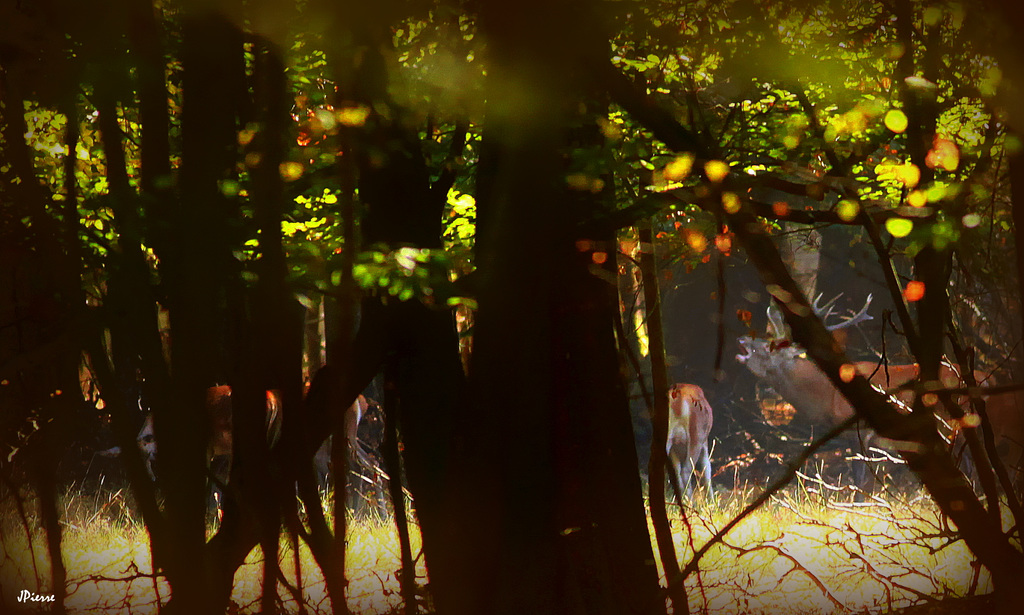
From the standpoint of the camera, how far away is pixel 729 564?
7.50 meters

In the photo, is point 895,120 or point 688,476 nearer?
point 895,120

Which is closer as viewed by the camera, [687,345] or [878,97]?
[878,97]

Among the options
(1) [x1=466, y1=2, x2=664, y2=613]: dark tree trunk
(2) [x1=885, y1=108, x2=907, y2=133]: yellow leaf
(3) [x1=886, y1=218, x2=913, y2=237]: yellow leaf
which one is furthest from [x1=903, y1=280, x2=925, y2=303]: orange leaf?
(1) [x1=466, y1=2, x2=664, y2=613]: dark tree trunk

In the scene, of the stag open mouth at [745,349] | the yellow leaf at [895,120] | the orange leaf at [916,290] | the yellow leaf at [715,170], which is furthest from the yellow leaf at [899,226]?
the stag open mouth at [745,349]

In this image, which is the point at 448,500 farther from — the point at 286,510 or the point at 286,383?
the point at 286,383

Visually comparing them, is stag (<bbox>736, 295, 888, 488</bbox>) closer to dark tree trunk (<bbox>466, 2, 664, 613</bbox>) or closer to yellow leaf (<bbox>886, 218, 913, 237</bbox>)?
dark tree trunk (<bbox>466, 2, 664, 613</bbox>)

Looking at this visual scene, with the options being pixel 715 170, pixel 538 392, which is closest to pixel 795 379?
pixel 715 170

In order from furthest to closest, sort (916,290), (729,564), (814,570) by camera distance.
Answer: (814,570), (729,564), (916,290)

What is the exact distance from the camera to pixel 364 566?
26.7ft

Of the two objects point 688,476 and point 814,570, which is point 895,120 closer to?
point 814,570

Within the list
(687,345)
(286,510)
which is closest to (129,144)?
(286,510)

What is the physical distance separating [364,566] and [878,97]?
599cm

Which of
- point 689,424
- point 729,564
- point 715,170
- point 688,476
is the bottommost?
point 729,564

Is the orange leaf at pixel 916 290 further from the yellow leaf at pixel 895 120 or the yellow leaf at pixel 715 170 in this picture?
the yellow leaf at pixel 715 170
